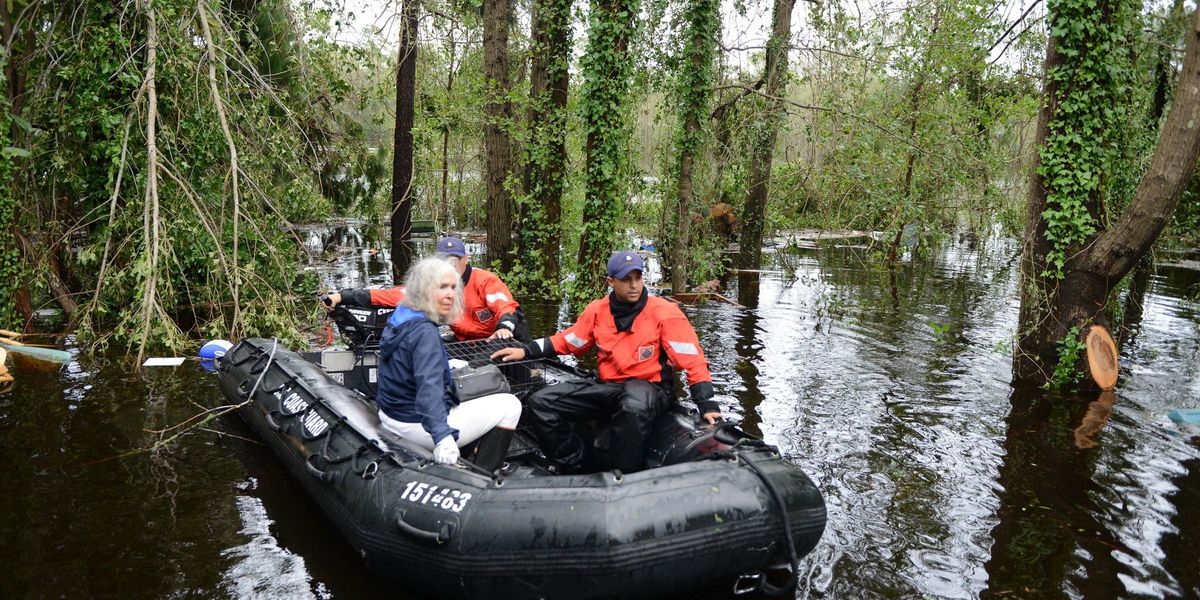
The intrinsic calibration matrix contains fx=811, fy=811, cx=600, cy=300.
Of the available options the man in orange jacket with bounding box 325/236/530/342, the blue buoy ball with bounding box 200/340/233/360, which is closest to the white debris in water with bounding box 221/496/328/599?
the man in orange jacket with bounding box 325/236/530/342

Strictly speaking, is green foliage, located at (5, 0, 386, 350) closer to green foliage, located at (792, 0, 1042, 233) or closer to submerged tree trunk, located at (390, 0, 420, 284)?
submerged tree trunk, located at (390, 0, 420, 284)

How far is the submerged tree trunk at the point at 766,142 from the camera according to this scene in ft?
35.9

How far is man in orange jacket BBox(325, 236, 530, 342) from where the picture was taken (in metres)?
5.58

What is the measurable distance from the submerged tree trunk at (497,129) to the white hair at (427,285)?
284 inches

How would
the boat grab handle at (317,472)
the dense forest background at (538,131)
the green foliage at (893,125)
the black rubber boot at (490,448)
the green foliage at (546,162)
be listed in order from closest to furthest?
the boat grab handle at (317,472)
the black rubber boot at (490,448)
the dense forest background at (538,131)
the green foliage at (893,125)
the green foliage at (546,162)

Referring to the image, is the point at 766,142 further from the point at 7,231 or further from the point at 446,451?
the point at 446,451

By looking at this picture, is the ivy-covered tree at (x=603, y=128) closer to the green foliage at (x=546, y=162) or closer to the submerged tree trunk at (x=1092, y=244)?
the green foliage at (x=546, y=162)

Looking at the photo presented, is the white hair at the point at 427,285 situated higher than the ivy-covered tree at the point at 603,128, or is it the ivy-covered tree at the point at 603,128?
the ivy-covered tree at the point at 603,128

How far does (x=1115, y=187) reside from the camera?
28.9ft

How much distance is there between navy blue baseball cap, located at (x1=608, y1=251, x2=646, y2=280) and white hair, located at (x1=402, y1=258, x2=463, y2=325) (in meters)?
0.98

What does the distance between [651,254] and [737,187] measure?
5.24 metres

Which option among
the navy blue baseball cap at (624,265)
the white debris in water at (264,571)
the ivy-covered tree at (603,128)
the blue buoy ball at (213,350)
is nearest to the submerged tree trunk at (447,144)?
the ivy-covered tree at (603,128)

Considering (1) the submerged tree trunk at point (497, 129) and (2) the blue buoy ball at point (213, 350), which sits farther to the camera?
(1) the submerged tree trunk at point (497, 129)

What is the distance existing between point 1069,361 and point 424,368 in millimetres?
5969
